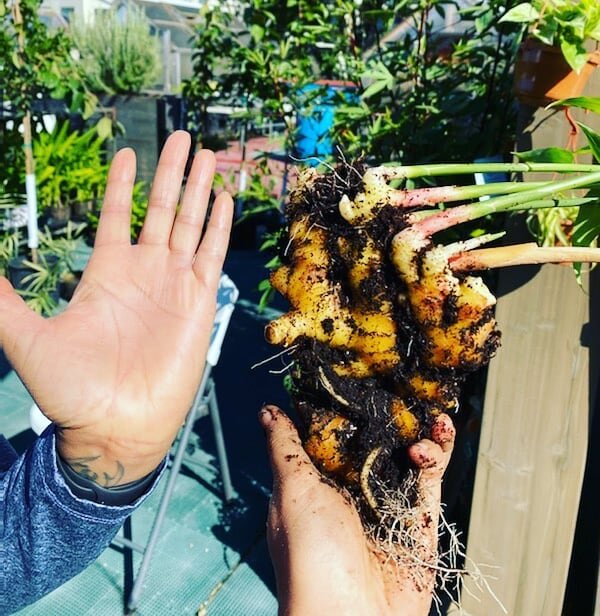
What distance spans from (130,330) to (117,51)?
1045 cm

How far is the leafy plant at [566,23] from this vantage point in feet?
5.01

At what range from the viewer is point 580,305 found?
1.93 metres

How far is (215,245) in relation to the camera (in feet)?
4.98

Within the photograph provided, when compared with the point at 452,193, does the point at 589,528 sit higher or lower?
lower

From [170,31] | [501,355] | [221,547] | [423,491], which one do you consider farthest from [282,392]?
[170,31]

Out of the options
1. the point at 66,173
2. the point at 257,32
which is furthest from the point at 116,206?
the point at 66,173

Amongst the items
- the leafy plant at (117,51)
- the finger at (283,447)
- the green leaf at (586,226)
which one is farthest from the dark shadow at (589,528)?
the leafy plant at (117,51)

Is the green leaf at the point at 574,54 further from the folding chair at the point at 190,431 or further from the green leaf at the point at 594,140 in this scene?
the folding chair at the point at 190,431

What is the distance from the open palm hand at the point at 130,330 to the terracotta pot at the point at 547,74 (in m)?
0.90

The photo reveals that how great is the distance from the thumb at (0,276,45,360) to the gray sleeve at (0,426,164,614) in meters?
0.21

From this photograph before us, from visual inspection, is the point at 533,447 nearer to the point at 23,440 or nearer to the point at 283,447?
the point at 283,447

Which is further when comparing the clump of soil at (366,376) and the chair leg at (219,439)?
the chair leg at (219,439)

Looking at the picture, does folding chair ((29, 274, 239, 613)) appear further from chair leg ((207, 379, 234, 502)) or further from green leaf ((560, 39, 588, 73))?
green leaf ((560, 39, 588, 73))

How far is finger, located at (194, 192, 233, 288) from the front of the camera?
1492 millimetres
